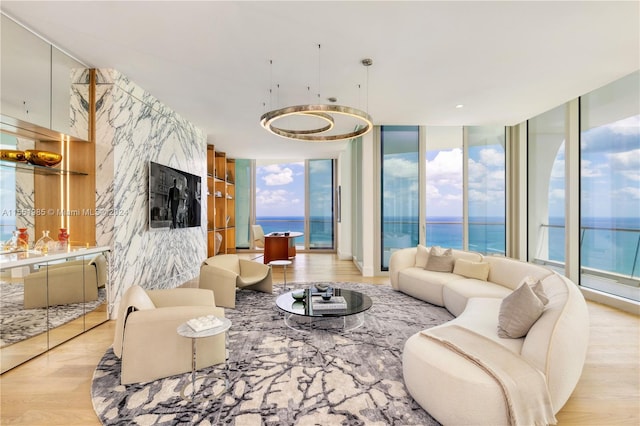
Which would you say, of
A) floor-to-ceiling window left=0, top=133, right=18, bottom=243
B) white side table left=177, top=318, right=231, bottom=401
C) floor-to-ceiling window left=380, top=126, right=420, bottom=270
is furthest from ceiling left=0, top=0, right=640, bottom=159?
white side table left=177, top=318, right=231, bottom=401

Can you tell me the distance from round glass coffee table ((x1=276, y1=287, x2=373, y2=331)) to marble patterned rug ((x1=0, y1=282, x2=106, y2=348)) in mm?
2304

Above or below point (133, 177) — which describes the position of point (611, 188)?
below

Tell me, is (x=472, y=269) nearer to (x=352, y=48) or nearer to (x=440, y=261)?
(x=440, y=261)

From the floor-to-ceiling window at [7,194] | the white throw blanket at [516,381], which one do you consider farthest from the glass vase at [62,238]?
the white throw blanket at [516,381]

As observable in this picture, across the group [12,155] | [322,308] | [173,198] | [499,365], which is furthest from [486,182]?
[12,155]

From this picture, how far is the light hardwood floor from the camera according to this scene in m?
2.03

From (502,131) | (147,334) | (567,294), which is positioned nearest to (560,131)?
Answer: (502,131)

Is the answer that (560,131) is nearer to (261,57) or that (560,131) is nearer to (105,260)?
(261,57)

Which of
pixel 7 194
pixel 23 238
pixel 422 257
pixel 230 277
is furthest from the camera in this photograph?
pixel 422 257

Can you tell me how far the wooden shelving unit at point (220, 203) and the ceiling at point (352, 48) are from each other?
3143 millimetres

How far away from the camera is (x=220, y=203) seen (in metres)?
9.38

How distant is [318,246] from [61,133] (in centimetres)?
789

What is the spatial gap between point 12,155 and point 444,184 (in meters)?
7.01

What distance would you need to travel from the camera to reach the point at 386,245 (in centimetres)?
664
